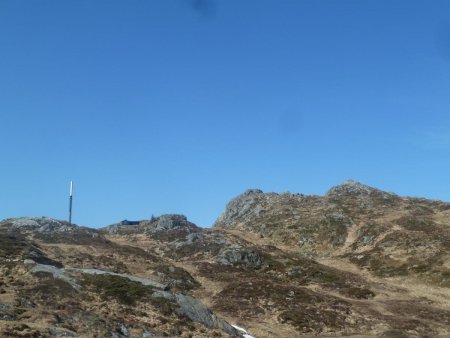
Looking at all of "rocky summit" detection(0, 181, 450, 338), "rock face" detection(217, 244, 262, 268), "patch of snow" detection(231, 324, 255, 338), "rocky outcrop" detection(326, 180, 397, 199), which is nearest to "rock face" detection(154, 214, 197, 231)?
"rocky summit" detection(0, 181, 450, 338)

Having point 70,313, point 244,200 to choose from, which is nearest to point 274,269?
point 70,313

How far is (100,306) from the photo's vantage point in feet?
132

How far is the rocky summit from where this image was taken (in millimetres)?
38906

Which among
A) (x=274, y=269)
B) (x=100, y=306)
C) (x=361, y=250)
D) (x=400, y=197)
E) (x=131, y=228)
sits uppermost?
(x=400, y=197)

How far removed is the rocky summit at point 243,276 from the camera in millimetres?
38906

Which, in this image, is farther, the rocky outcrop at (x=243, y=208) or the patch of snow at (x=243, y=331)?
the rocky outcrop at (x=243, y=208)

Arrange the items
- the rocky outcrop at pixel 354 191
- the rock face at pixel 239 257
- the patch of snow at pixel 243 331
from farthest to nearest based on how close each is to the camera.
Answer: the rocky outcrop at pixel 354 191 < the rock face at pixel 239 257 < the patch of snow at pixel 243 331

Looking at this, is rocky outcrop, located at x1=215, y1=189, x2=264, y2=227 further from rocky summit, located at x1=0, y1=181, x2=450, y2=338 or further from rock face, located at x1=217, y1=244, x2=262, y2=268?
rock face, located at x1=217, y1=244, x2=262, y2=268

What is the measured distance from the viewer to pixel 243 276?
6888cm

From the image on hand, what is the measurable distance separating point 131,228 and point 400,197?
79877 millimetres

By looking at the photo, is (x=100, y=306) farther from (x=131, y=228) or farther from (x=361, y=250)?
(x=131, y=228)

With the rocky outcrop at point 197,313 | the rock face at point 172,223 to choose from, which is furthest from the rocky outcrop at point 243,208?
the rocky outcrop at point 197,313

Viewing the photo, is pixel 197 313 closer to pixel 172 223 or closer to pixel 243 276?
pixel 243 276

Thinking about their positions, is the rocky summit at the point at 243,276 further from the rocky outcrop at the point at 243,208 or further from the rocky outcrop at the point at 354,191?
the rocky outcrop at the point at 354,191
